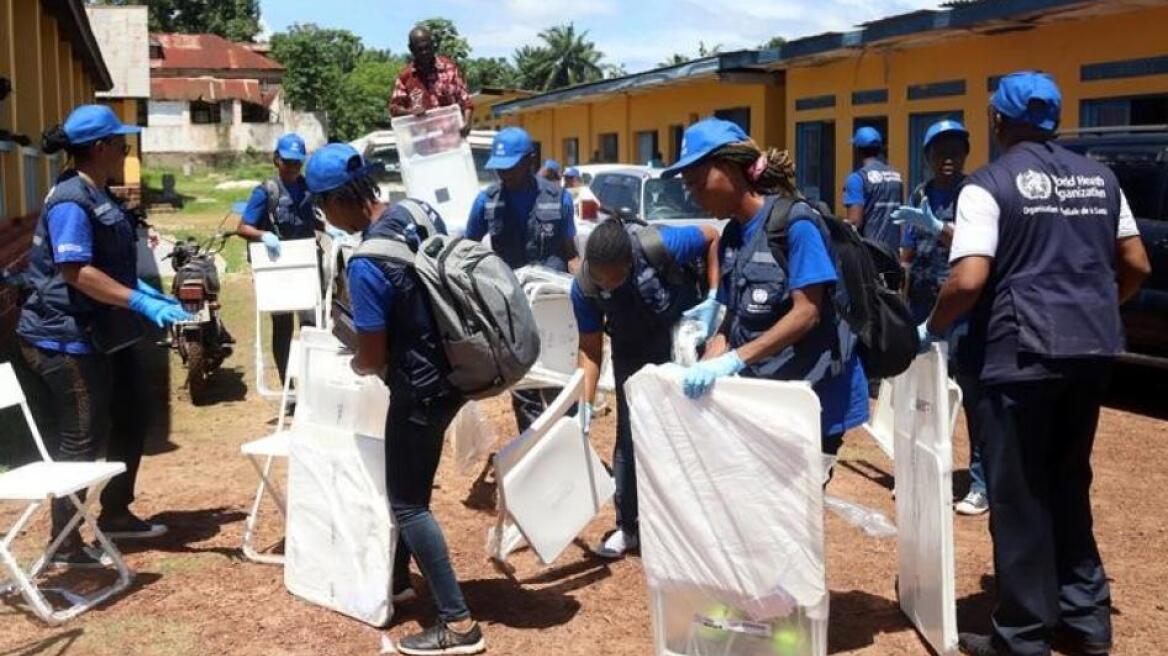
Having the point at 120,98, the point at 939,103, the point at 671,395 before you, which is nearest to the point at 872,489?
the point at 671,395

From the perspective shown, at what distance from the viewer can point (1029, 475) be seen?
12.5 ft

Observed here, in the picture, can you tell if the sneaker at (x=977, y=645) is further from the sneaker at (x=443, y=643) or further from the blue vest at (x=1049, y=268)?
the sneaker at (x=443, y=643)

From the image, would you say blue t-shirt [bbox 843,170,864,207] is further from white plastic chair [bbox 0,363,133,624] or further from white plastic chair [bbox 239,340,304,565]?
white plastic chair [bbox 0,363,133,624]

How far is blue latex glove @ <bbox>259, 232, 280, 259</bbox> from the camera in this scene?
7.79 m

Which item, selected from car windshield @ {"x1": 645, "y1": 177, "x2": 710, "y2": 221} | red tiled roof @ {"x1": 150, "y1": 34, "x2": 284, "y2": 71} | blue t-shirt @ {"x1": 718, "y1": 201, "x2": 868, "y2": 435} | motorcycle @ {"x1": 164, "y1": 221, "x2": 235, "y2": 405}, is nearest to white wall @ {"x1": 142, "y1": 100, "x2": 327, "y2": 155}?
red tiled roof @ {"x1": 150, "y1": 34, "x2": 284, "y2": 71}

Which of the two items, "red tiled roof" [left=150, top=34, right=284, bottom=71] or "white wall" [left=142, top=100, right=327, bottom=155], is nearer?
"white wall" [left=142, top=100, right=327, bottom=155]

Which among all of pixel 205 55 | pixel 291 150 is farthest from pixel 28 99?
pixel 205 55

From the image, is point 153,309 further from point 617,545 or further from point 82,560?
point 617,545

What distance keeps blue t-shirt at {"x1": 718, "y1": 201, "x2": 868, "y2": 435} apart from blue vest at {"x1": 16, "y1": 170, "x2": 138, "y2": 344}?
259cm

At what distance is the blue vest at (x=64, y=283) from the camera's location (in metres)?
4.84

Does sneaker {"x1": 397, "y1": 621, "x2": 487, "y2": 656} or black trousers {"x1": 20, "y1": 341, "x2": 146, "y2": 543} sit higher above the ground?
black trousers {"x1": 20, "y1": 341, "x2": 146, "y2": 543}

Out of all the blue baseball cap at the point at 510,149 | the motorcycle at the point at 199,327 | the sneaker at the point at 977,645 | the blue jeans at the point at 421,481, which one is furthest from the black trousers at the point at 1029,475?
the motorcycle at the point at 199,327

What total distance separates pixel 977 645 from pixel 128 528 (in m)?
3.78

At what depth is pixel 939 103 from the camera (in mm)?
15375
